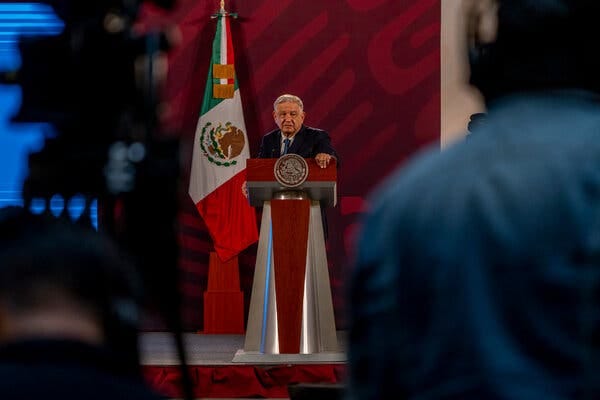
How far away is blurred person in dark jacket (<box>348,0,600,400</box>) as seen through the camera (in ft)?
2.41

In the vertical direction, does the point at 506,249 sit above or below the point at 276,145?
below

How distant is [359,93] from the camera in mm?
7598

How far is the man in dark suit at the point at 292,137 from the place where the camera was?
5781 millimetres

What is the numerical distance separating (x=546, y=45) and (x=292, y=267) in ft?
13.8

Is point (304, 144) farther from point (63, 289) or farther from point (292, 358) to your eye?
point (63, 289)

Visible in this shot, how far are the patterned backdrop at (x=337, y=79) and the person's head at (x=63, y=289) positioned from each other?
6.76 metres

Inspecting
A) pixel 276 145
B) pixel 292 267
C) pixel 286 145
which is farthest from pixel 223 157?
pixel 292 267

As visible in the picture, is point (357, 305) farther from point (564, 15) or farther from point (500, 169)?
point (564, 15)

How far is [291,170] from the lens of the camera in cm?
480

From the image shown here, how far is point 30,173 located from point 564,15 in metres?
0.53

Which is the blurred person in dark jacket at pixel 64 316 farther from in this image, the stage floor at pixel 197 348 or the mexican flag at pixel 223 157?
the mexican flag at pixel 223 157

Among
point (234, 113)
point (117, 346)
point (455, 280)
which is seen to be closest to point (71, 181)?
point (117, 346)

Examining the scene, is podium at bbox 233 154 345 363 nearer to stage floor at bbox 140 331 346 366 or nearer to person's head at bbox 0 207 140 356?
stage floor at bbox 140 331 346 366

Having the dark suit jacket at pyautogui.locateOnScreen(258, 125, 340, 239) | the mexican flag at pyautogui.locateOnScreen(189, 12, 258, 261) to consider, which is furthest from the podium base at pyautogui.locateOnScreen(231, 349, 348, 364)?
the mexican flag at pyautogui.locateOnScreen(189, 12, 258, 261)
